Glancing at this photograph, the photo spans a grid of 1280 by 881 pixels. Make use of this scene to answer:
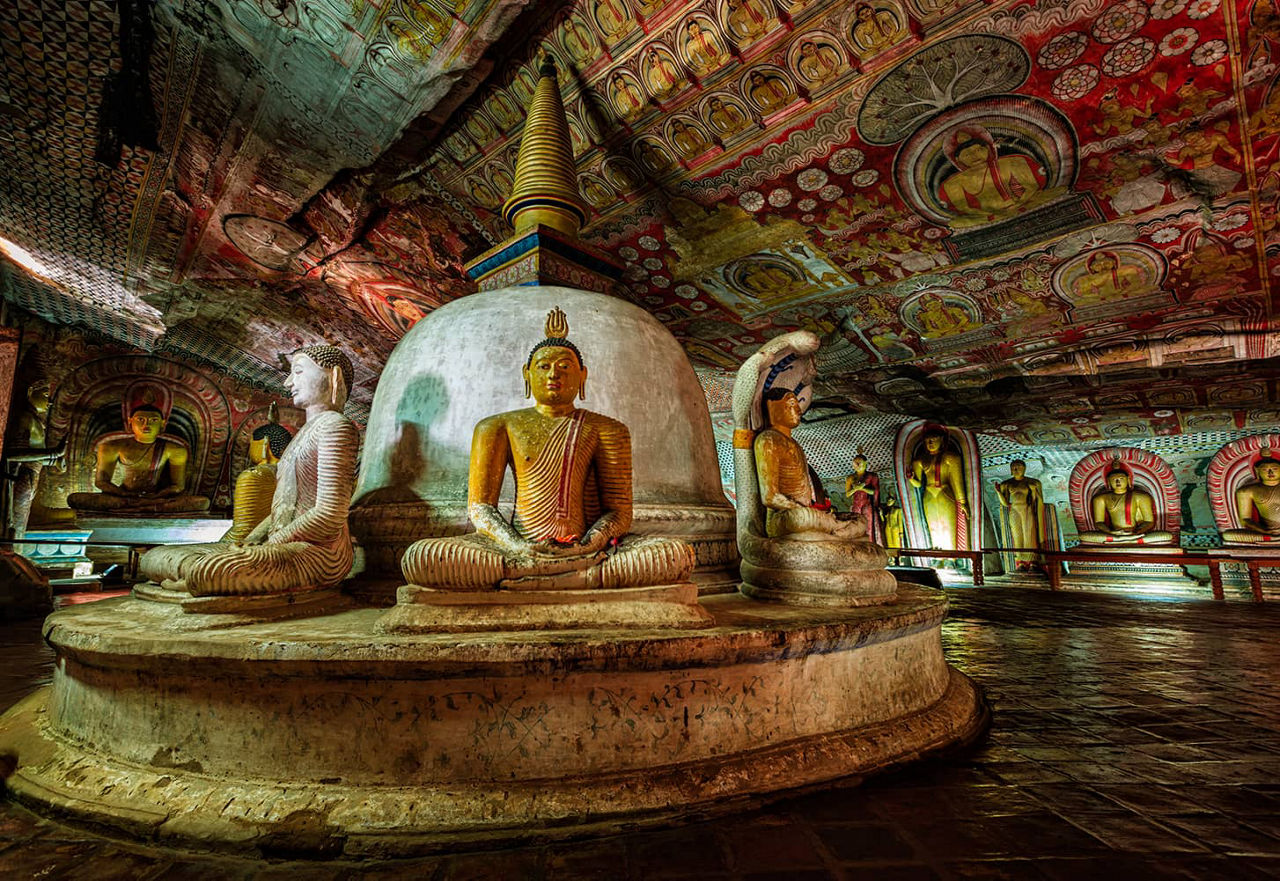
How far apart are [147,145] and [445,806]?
9.23 meters

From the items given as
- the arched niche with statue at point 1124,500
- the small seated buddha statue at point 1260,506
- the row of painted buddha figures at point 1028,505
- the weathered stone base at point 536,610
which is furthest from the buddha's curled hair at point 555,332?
the small seated buddha statue at point 1260,506

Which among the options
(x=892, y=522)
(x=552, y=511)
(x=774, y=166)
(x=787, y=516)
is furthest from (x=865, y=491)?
(x=552, y=511)

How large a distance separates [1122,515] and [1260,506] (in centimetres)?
165

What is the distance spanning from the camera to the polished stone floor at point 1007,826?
4.51 feet

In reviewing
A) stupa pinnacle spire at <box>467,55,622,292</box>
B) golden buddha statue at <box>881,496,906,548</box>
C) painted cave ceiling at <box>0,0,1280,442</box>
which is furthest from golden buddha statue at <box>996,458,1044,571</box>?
stupa pinnacle spire at <box>467,55,622,292</box>

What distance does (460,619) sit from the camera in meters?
1.93

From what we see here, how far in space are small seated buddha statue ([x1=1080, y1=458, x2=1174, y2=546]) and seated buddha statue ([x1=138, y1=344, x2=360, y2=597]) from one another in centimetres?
1199

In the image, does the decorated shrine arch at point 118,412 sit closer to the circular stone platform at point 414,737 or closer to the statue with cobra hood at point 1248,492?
the circular stone platform at point 414,737

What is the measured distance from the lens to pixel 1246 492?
29.2 feet

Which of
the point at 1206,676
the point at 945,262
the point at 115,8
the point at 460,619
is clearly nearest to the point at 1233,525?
the point at 945,262

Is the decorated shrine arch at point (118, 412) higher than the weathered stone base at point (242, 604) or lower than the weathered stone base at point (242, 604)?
higher

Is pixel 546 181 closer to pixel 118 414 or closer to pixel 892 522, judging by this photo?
pixel 892 522

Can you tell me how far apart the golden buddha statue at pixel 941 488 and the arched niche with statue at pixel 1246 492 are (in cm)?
355

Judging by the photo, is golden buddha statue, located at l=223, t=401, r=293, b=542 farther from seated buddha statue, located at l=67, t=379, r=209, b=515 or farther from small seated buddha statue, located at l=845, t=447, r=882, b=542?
seated buddha statue, located at l=67, t=379, r=209, b=515
